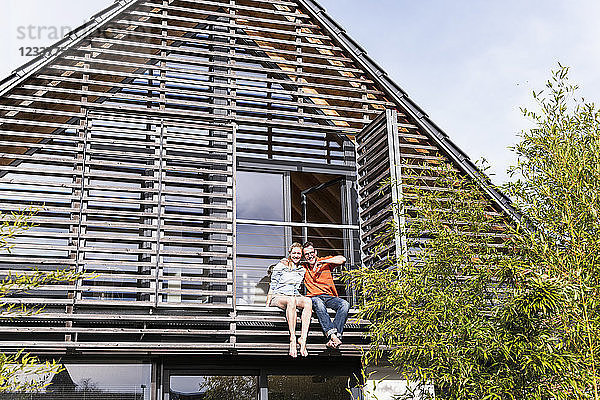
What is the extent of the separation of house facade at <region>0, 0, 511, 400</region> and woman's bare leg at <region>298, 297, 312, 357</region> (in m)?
0.23

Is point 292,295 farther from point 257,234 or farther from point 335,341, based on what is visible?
point 257,234

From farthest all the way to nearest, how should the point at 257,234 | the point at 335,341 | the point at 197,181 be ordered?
1. the point at 257,234
2. the point at 197,181
3. the point at 335,341

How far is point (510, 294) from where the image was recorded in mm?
5984

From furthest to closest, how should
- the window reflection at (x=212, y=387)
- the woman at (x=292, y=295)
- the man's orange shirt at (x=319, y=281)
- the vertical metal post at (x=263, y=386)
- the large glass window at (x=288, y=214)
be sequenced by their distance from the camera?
the large glass window at (x=288, y=214) < the man's orange shirt at (x=319, y=281) < the vertical metal post at (x=263, y=386) < the window reflection at (x=212, y=387) < the woman at (x=292, y=295)

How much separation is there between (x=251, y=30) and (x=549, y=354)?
5305 millimetres

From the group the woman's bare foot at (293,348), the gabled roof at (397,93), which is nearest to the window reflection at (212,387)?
the woman's bare foot at (293,348)

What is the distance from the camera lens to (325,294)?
25.1 ft

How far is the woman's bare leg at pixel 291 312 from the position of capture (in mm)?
7133

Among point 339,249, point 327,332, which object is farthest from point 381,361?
point 339,249

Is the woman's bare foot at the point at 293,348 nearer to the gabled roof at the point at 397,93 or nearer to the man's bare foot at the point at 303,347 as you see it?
the man's bare foot at the point at 303,347

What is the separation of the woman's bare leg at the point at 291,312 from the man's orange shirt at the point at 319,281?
403 mm

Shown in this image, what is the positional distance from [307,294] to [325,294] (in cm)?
23

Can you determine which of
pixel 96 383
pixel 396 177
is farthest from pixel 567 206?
pixel 96 383

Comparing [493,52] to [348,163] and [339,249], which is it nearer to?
[348,163]
